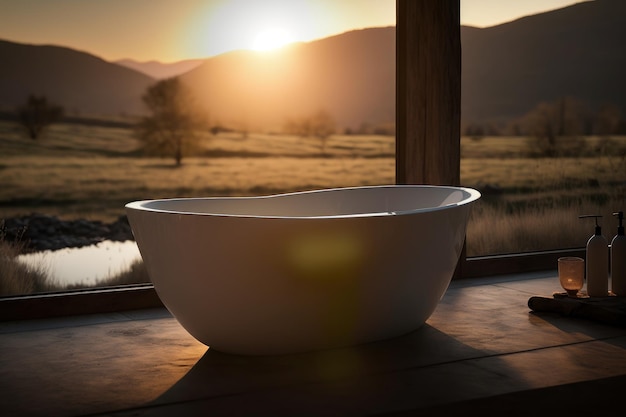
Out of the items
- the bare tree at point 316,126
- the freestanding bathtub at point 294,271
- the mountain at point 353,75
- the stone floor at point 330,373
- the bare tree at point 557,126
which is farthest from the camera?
the bare tree at point 557,126

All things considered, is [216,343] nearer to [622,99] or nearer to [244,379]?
[244,379]

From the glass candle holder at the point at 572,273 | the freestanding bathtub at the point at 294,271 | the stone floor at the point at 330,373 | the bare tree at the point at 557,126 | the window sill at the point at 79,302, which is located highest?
the bare tree at the point at 557,126

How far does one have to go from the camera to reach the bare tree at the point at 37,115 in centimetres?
331

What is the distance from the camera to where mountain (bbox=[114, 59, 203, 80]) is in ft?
11.6

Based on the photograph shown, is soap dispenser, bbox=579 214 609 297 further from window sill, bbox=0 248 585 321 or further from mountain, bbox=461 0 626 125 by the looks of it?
window sill, bbox=0 248 585 321

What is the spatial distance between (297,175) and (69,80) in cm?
112

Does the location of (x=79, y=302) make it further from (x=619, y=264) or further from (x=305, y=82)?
(x=619, y=264)

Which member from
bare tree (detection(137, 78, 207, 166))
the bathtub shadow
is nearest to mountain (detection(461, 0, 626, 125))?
bare tree (detection(137, 78, 207, 166))

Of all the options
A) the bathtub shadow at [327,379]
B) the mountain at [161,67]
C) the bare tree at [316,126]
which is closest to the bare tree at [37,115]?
the mountain at [161,67]

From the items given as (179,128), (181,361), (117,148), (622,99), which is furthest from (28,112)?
(622,99)

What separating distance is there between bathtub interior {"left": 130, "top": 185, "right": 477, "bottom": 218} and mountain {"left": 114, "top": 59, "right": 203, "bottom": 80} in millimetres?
685

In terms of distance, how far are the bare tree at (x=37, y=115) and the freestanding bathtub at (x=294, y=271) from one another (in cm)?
88

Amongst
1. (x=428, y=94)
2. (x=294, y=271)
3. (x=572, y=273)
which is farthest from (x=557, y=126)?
(x=294, y=271)

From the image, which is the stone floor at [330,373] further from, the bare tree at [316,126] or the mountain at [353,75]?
the bare tree at [316,126]
